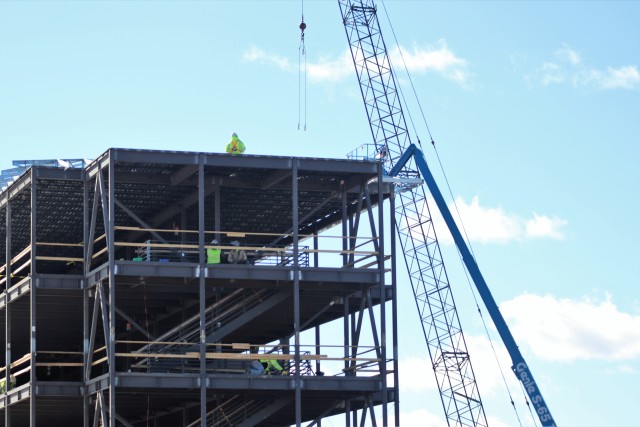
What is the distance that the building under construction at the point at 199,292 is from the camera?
53531 millimetres

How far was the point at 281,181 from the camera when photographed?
57.9 metres

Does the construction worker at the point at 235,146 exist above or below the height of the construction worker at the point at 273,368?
above

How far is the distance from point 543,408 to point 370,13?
45623 millimetres

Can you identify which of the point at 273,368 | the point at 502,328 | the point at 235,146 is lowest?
the point at 273,368

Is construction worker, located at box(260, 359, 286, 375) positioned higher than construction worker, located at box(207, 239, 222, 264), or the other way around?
construction worker, located at box(207, 239, 222, 264)

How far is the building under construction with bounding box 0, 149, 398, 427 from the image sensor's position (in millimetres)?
53531

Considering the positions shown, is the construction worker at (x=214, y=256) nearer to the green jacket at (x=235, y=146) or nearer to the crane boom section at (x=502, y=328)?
the green jacket at (x=235, y=146)

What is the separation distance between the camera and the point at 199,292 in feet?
184

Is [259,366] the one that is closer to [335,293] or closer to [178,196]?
[335,293]

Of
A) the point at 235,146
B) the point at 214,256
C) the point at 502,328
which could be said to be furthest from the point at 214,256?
the point at 502,328

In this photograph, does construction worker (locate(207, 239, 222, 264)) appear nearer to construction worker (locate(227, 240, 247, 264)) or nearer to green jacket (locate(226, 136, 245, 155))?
construction worker (locate(227, 240, 247, 264))

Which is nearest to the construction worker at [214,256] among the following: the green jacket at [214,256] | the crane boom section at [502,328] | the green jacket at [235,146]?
the green jacket at [214,256]

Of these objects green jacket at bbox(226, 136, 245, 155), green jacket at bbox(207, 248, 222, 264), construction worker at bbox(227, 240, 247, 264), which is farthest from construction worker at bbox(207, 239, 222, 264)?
green jacket at bbox(226, 136, 245, 155)

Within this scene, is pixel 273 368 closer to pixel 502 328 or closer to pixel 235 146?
pixel 235 146
